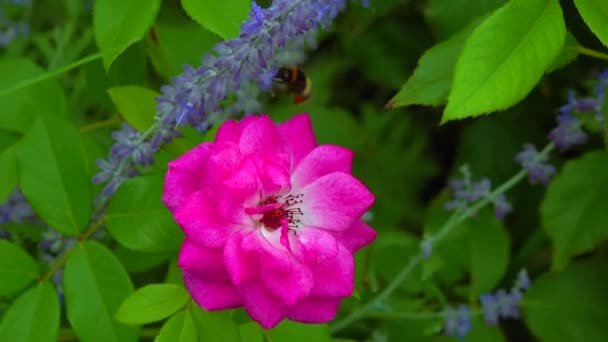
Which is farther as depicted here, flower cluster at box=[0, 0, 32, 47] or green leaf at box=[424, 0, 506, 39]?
flower cluster at box=[0, 0, 32, 47]

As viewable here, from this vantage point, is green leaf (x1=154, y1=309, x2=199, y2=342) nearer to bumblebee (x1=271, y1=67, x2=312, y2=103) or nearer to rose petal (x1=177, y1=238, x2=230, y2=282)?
rose petal (x1=177, y1=238, x2=230, y2=282)

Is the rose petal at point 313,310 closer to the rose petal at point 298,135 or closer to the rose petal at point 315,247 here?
the rose petal at point 315,247

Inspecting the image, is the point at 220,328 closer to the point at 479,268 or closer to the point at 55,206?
the point at 55,206

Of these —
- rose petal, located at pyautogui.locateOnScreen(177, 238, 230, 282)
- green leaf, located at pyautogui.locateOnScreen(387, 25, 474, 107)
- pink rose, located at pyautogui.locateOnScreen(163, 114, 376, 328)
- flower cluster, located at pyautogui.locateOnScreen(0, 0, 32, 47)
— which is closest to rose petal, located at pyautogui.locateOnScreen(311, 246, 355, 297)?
pink rose, located at pyautogui.locateOnScreen(163, 114, 376, 328)

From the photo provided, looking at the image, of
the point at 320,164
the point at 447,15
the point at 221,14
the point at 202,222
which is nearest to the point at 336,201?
the point at 320,164

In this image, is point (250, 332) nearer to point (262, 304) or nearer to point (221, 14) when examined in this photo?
point (262, 304)

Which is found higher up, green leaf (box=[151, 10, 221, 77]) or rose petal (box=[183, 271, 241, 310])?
rose petal (box=[183, 271, 241, 310])
